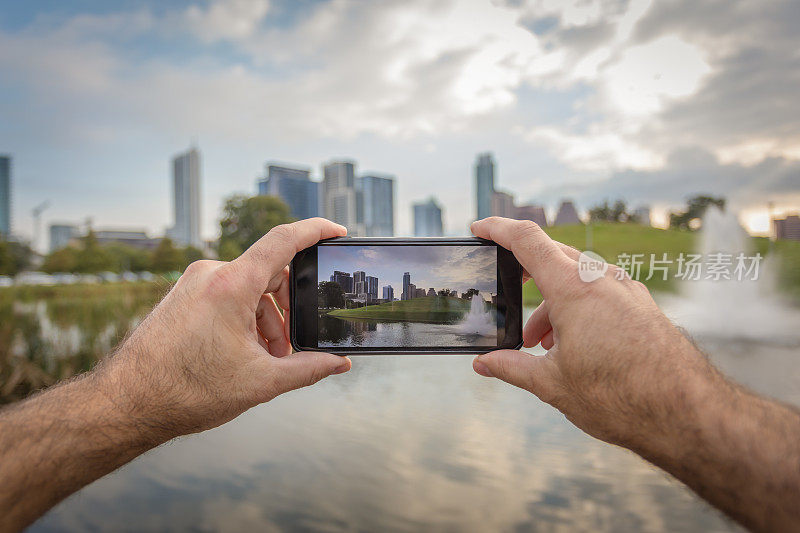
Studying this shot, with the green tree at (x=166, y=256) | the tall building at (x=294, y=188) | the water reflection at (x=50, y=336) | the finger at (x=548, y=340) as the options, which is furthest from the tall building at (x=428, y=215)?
the green tree at (x=166, y=256)

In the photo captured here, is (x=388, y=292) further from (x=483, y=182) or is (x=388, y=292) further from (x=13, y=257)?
(x=13, y=257)

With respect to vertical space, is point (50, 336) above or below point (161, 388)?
below

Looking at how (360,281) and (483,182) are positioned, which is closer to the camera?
(360,281)

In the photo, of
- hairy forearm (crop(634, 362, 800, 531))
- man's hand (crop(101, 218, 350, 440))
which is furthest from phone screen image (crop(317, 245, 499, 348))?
hairy forearm (crop(634, 362, 800, 531))

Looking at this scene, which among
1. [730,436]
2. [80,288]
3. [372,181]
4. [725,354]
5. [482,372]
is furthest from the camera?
[80,288]

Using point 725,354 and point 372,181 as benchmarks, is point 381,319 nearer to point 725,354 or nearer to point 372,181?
point 372,181

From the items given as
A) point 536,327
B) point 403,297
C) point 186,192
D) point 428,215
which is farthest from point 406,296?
point 186,192

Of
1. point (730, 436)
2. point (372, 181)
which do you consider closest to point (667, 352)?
point (730, 436)
